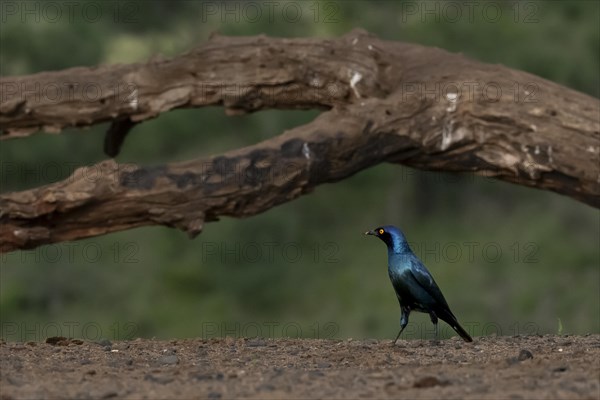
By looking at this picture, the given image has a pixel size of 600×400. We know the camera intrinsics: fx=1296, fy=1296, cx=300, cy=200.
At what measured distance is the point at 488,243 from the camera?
69.8 feet

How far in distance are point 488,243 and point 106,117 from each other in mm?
13128

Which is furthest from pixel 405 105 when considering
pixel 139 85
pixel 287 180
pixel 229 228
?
pixel 229 228

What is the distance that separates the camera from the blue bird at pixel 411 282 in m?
7.64

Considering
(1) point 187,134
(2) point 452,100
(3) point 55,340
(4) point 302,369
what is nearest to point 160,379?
(4) point 302,369

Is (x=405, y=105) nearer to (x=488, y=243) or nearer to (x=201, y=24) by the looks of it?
(x=488, y=243)

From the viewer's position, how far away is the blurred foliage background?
66.5 ft

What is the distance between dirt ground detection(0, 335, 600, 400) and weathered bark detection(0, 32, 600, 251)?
816mm

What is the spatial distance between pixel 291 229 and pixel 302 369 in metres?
15.8

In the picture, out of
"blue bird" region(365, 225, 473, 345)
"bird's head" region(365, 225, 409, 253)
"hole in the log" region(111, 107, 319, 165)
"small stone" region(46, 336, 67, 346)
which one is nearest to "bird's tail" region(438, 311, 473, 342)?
"blue bird" region(365, 225, 473, 345)

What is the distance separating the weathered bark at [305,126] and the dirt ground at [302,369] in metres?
0.82

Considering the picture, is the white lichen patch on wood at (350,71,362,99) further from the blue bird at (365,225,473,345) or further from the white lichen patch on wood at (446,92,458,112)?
the blue bird at (365,225,473,345)

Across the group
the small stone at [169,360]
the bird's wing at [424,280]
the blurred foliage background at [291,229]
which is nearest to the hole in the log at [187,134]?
the blurred foliage background at [291,229]

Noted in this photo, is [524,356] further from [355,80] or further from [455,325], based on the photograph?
[355,80]

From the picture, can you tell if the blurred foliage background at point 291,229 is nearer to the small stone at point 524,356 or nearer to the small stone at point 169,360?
the small stone at point 169,360
